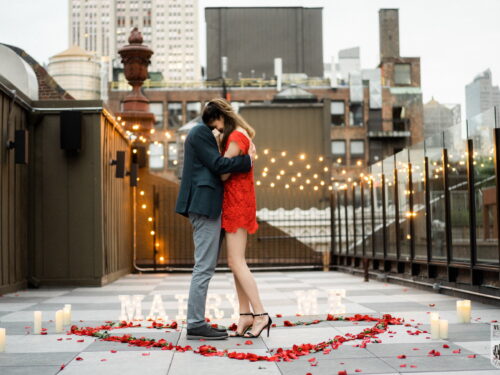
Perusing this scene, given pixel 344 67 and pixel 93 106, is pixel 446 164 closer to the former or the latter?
pixel 93 106

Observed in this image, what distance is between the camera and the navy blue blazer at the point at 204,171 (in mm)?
5617

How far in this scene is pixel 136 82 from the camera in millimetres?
20438

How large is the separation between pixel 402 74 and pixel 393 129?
5.31 m

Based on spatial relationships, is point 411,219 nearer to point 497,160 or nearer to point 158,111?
point 497,160

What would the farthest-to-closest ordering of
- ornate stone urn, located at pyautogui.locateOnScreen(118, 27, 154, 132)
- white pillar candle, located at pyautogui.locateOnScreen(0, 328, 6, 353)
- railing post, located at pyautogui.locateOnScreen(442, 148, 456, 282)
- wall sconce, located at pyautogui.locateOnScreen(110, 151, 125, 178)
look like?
ornate stone urn, located at pyautogui.locateOnScreen(118, 27, 154, 132), wall sconce, located at pyautogui.locateOnScreen(110, 151, 125, 178), railing post, located at pyautogui.locateOnScreen(442, 148, 456, 282), white pillar candle, located at pyautogui.locateOnScreen(0, 328, 6, 353)

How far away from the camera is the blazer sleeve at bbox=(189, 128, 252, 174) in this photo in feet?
18.4

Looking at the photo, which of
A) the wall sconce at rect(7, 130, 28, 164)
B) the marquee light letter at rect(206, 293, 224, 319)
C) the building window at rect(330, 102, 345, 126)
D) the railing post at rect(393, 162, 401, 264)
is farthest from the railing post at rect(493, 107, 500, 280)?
the building window at rect(330, 102, 345, 126)

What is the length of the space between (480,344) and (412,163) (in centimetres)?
698

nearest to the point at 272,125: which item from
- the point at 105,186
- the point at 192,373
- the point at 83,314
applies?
the point at 105,186

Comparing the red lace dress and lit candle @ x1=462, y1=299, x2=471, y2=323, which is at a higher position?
the red lace dress

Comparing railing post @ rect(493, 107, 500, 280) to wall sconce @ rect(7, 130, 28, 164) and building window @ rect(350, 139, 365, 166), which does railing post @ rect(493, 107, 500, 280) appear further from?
building window @ rect(350, 139, 365, 166)

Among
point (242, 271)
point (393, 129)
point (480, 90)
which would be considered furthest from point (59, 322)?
point (480, 90)

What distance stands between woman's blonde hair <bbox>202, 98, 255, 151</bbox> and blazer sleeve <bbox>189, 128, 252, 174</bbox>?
135mm

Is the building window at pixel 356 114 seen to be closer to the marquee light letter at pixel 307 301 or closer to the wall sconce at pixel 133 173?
the wall sconce at pixel 133 173
